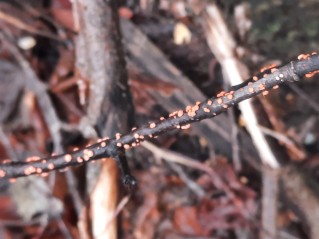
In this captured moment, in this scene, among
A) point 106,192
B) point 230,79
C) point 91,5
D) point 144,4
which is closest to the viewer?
point 91,5

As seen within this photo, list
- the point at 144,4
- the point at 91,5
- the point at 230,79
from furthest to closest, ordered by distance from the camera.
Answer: the point at 144,4
the point at 230,79
the point at 91,5

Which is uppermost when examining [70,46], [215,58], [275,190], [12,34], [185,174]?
[12,34]

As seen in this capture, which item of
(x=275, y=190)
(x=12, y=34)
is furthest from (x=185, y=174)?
(x=12, y=34)

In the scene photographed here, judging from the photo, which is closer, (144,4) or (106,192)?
(106,192)

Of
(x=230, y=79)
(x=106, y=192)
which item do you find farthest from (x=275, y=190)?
(x=106, y=192)

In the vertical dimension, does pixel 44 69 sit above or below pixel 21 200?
above

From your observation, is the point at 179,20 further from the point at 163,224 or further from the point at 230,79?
the point at 163,224
